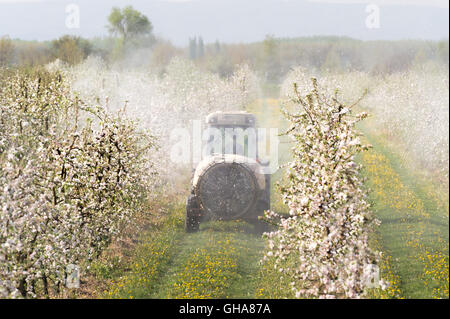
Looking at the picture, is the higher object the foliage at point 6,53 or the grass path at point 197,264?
the foliage at point 6,53

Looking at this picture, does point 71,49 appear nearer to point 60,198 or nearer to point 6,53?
point 6,53

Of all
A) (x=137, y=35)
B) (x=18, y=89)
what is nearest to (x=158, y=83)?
(x=137, y=35)

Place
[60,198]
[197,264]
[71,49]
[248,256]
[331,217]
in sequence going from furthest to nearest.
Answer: [71,49], [248,256], [197,264], [60,198], [331,217]

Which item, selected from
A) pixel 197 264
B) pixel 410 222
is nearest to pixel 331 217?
pixel 197 264

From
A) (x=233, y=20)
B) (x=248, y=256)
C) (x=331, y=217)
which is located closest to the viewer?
(x=331, y=217)

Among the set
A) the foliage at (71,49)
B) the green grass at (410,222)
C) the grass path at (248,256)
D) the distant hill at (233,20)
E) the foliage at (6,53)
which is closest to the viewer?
the grass path at (248,256)

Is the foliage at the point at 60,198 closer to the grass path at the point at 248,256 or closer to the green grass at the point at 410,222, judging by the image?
the grass path at the point at 248,256

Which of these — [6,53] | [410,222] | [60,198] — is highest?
[6,53]

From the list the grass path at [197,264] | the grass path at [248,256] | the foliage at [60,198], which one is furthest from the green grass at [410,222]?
the foliage at [60,198]

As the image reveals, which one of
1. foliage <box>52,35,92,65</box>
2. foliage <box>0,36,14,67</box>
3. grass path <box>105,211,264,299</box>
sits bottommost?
grass path <box>105,211,264,299</box>

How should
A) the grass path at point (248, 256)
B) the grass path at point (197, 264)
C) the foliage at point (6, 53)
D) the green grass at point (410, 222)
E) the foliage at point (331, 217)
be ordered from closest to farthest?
the foliage at point (331, 217), the grass path at point (197, 264), the grass path at point (248, 256), the green grass at point (410, 222), the foliage at point (6, 53)

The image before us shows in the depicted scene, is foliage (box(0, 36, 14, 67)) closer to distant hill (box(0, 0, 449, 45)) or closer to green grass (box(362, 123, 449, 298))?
distant hill (box(0, 0, 449, 45))

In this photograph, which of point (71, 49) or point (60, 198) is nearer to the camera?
Result: point (60, 198)

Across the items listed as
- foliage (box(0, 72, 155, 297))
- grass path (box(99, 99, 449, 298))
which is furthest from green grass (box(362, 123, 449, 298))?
foliage (box(0, 72, 155, 297))
